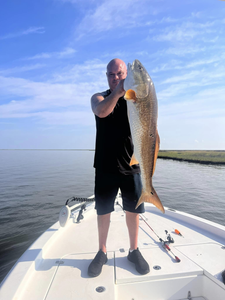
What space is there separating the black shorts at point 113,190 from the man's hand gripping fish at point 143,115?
1.73 feet

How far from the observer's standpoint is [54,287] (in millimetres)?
2311

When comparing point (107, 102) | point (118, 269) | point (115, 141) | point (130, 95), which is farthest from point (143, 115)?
point (118, 269)

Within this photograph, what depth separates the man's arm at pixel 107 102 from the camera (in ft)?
6.66

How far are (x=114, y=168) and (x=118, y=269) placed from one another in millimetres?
1349

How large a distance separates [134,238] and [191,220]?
2.02 meters

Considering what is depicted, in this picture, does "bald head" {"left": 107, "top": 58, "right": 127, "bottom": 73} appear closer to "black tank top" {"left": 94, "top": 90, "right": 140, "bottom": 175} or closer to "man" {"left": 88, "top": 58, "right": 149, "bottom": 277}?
"man" {"left": 88, "top": 58, "right": 149, "bottom": 277}

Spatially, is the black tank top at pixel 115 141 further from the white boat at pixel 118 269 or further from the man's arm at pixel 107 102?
the white boat at pixel 118 269

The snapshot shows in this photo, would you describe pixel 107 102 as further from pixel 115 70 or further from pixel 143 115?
pixel 115 70

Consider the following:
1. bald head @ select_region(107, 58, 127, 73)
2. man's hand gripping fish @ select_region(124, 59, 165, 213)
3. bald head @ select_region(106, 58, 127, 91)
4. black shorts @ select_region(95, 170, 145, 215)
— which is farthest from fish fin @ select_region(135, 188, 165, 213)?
bald head @ select_region(107, 58, 127, 73)

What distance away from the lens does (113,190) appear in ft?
9.12

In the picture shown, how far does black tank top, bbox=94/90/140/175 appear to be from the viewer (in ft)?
8.80

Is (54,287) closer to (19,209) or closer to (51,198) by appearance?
(19,209)

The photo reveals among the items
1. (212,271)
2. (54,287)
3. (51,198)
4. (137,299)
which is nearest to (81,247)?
(54,287)

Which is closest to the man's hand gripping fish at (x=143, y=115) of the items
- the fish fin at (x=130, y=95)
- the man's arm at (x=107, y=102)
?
the fish fin at (x=130, y=95)
